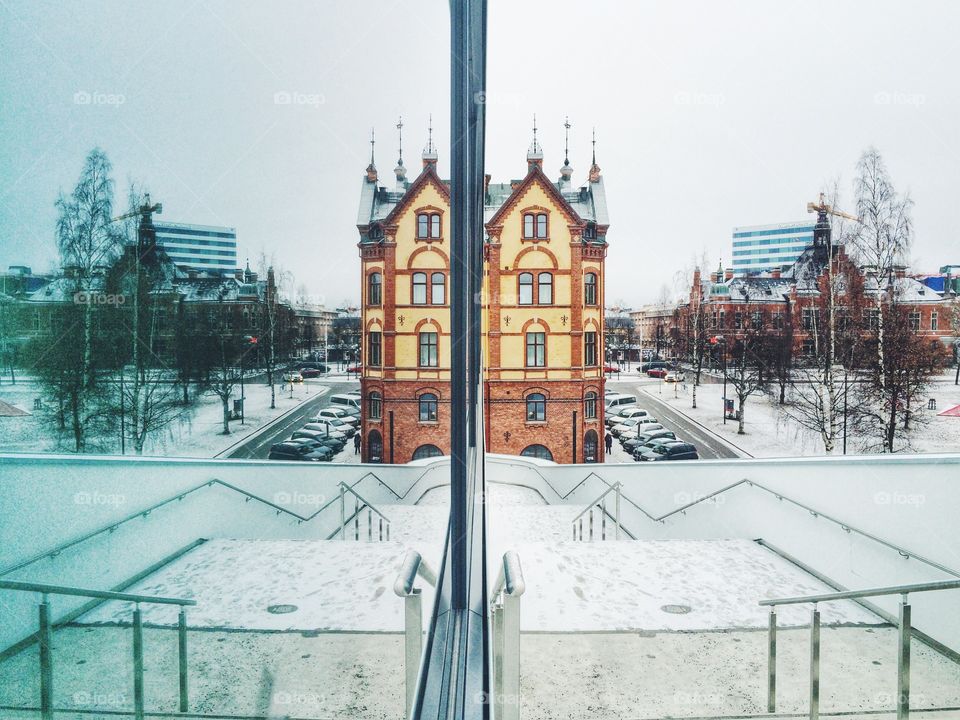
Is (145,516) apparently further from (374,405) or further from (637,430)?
(637,430)

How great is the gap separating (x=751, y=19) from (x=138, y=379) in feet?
35.3

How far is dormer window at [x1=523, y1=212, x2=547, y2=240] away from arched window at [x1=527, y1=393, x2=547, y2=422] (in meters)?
3.09

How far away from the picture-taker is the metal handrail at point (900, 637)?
5.49 feet

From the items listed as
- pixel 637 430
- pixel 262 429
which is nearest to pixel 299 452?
pixel 262 429

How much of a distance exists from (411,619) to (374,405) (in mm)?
300

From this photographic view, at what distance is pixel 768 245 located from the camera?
8.71m

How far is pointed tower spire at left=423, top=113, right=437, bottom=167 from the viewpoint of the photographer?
147cm

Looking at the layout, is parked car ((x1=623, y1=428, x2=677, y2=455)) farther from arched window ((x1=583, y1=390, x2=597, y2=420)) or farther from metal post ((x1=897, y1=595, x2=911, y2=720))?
metal post ((x1=897, y1=595, x2=911, y2=720))

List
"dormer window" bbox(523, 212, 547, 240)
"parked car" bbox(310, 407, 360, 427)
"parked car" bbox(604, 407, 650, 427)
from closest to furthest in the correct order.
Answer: "parked car" bbox(310, 407, 360, 427) < "dormer window" bbox(523, 212, 547, 240) < "parked car" bbox(604, 407, 650, 427)

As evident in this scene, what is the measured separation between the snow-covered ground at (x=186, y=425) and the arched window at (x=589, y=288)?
34.5 feet

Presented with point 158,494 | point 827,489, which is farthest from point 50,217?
Answer: point 827,489

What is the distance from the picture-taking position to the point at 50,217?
206mm

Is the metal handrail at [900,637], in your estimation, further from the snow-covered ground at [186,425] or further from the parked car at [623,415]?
the parked car at [623,415]

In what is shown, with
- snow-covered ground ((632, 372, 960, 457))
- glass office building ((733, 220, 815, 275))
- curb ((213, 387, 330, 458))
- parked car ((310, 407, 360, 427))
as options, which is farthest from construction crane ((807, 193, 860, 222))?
curb ((213, 387, 330, 458))
